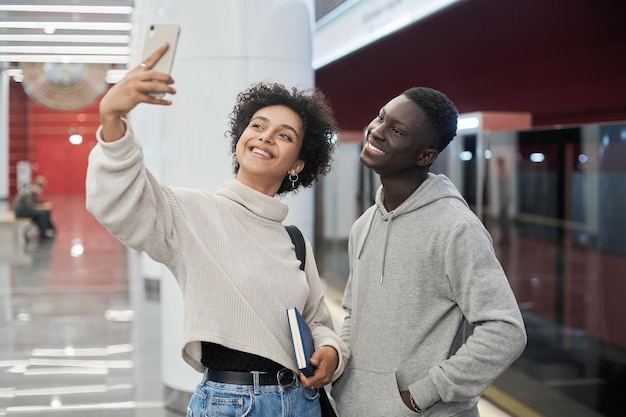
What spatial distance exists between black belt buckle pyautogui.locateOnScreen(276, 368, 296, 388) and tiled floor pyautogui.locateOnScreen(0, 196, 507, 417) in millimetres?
2598

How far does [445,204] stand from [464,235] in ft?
0.43

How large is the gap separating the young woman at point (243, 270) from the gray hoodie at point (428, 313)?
12 centimetres

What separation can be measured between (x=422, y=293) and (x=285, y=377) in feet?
1.43

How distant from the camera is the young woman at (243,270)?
6.83ft

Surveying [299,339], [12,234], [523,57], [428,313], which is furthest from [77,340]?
[12,234]

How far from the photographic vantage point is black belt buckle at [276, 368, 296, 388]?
87.0 inches

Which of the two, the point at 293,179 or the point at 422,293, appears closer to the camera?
the point at 422,293

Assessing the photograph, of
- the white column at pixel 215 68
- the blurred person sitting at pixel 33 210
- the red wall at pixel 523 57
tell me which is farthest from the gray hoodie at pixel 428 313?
the blurred person sitting at pixel 33 210

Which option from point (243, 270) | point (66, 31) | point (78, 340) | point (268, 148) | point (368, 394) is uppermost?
point (66, 31)

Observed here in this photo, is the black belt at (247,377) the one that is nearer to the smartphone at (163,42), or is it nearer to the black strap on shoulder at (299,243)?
the black strap on shoulder at (299,243)

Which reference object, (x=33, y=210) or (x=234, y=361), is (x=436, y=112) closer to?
(x=234, y=361)

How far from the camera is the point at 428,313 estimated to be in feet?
7.13

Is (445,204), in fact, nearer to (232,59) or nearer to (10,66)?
(232,59)

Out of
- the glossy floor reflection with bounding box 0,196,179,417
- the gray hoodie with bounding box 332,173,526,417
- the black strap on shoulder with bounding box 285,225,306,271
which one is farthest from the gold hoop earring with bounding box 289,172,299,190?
the glossy floor reflection with bounding box 0,196,179,417
